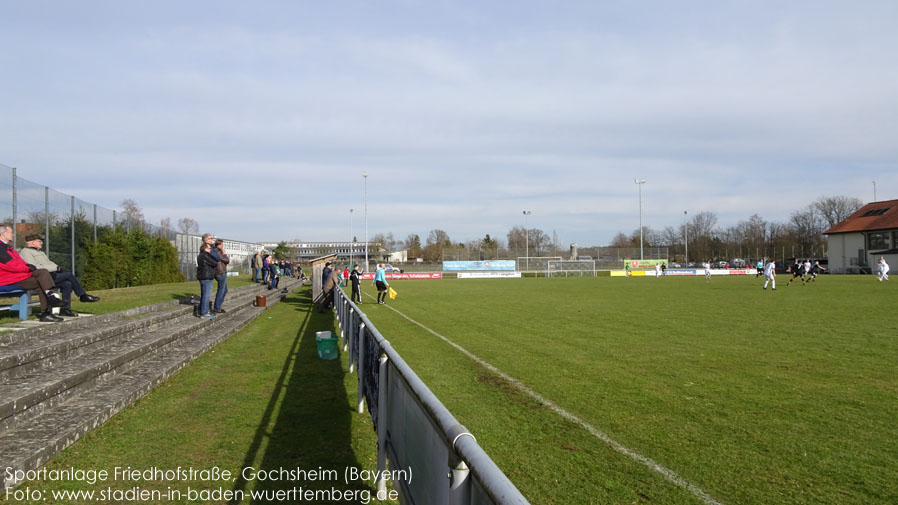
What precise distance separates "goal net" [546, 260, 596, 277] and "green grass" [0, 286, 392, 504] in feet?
184

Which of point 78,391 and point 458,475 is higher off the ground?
point 458,475

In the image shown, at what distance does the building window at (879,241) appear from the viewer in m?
58.2

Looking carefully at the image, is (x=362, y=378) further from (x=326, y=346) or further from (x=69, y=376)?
(x=326, y=346)

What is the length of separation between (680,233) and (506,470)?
115 metres

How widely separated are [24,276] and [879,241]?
73.7 m

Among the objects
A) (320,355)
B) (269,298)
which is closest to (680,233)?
(269,298)

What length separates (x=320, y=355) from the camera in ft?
30.5

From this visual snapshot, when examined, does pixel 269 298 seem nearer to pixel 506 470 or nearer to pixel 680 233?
pixel 506 470

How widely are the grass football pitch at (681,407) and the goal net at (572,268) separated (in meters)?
49.8

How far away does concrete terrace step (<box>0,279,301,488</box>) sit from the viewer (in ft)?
13.6

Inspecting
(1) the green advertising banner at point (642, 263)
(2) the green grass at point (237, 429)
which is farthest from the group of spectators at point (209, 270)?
(1) the green advertising banner at point (642, 263)

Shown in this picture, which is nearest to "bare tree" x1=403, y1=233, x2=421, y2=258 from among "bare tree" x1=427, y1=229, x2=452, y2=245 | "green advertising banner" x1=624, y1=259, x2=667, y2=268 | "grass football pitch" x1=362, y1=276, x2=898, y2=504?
"bare tree" x1=427, y1=229, x2=452, y2=245

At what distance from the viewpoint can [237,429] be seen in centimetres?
528

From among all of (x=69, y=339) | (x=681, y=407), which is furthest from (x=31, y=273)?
(x=681, y=407)
